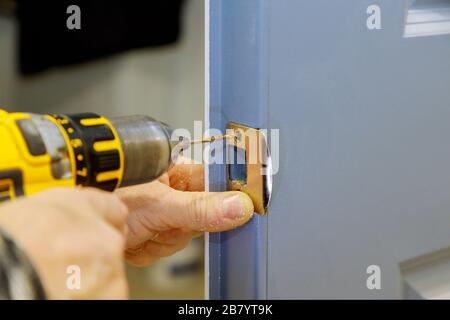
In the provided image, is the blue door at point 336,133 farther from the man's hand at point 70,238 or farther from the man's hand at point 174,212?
the man's hand at point 70,238

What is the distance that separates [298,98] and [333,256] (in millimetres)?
175

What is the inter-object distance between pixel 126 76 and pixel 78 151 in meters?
1.41

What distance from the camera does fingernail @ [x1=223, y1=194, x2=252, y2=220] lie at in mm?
577

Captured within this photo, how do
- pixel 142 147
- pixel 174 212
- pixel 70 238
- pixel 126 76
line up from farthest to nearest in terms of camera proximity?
1. pixel 126 76
2. pixel 174 212
3. pixel 142 147
4. pixel 70 238

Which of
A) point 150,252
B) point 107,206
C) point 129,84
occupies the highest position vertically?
point 129,84

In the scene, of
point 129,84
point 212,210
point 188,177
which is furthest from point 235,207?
point 129,84

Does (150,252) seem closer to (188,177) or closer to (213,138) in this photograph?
(188,177)

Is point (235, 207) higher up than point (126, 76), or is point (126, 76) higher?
point (126, 76)

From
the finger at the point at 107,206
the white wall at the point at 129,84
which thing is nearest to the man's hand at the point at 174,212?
the finger at the point at 107,206

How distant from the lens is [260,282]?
1.90 ft

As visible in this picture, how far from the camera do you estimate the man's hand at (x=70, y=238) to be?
393mm

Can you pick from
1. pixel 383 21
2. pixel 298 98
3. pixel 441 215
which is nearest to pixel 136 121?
pixel 298 98

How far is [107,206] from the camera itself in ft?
1.55
